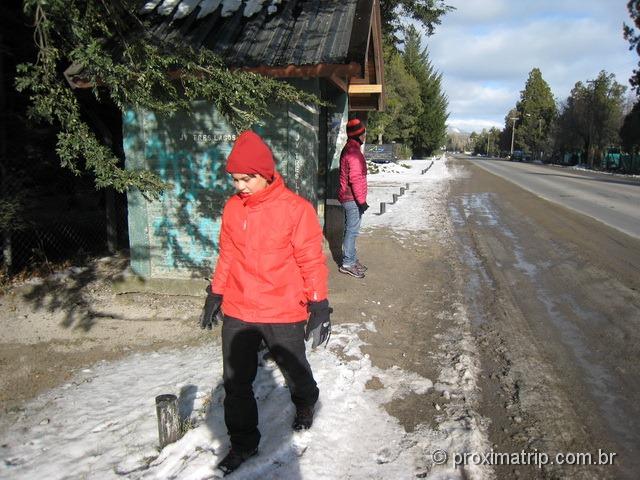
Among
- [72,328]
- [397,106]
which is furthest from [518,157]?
[72,328]

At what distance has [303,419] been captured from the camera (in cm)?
288

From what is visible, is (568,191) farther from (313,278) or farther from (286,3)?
(313,278)

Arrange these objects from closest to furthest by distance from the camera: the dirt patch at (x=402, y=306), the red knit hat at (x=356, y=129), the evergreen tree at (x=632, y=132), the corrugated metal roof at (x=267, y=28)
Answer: the dirt patch at (x=402, y=306) < the corrugated metal roof at (x=267, y=28) < the red knit hat at (x=356, y=129) < the evergreen tree at (x=632, y=132)

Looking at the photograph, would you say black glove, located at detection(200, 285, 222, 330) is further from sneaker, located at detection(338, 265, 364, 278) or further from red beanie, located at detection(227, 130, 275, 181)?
sneaker, located at detection(338, 265, 364, 278)

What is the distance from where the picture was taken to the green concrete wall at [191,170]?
5.25 meters

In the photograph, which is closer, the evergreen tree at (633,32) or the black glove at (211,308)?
the black glove at (211,308)

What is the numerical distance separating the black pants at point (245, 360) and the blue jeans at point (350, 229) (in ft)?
11.3

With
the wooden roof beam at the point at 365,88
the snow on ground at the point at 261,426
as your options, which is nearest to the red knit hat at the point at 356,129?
the snow on ground at the point at 261,426

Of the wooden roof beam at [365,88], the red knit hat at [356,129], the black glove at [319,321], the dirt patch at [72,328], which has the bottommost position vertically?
the dirt patch at [72,328]

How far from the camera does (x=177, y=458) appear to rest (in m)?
2.73

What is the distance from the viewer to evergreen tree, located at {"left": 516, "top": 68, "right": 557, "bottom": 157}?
76.3m

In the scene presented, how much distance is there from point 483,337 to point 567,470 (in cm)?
180

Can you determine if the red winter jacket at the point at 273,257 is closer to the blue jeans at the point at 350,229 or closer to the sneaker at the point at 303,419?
the sneaker at the point at 303,419

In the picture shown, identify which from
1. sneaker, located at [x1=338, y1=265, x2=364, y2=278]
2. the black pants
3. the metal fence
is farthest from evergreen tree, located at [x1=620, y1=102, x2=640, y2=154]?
the black pants
